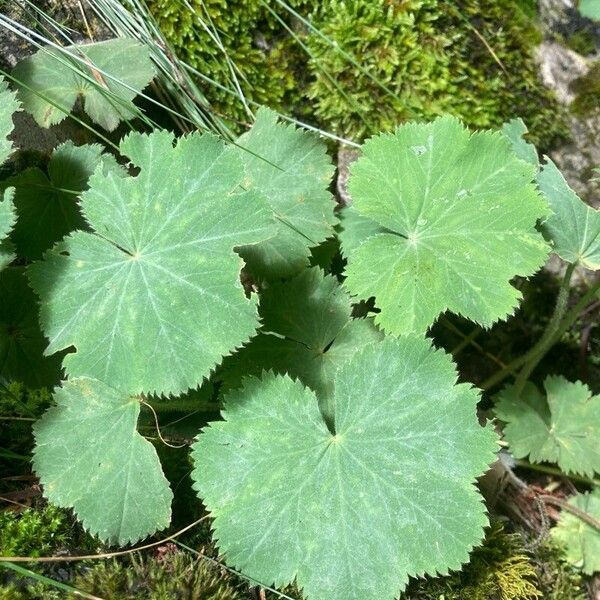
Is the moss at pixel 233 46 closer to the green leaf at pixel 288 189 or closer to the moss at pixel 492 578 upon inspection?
the green leaf at pixel 288 189

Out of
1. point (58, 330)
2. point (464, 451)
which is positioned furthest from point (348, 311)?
point (58, 330)

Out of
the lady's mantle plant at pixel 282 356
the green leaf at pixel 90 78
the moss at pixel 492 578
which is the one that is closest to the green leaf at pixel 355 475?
the lady's mantle plant at pixel 282 356

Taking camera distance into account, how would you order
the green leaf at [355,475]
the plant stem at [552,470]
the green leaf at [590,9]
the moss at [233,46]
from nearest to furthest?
the green leaf at [355,475] < the moss at [233,46] < the plant stem at [552,470] < the green leaf at [590,9]

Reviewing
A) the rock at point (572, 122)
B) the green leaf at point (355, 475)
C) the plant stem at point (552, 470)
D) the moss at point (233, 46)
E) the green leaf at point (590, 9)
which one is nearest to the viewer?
the green leaf at point (355, 475)

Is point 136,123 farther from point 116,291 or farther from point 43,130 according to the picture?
point 116,291

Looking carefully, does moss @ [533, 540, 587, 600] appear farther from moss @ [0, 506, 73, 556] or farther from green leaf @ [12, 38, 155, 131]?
green leaf @ [12, 38, 155, 131]

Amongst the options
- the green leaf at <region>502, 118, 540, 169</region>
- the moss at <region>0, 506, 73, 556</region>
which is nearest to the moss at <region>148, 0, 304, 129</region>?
the green leaf at <region>502, 118, 540, 169</region>

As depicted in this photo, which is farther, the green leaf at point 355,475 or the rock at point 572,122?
the rock at point 572,122
